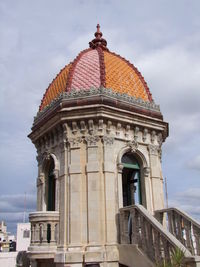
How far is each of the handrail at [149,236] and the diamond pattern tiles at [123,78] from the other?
5.94 m

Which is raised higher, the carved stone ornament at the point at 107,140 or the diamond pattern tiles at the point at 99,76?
the diamond pattern tiles at the point at 99,76

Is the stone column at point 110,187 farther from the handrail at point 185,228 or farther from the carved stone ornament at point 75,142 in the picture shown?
the handrail at point 185,228

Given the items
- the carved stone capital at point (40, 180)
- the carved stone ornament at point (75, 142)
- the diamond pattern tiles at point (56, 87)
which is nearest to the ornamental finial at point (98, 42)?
the diamond pattern tiles at point (56, 87)

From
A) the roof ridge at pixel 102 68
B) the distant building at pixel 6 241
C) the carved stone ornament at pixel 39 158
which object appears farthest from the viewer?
the distant building at pixel 6 241

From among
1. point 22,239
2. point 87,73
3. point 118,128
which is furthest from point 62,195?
point 22,239

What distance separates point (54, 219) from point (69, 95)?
5527 millimetres

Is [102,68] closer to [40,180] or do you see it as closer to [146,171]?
[146,171]

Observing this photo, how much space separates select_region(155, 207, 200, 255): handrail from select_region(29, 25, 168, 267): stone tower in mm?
1555

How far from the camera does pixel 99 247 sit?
12570 millimetres

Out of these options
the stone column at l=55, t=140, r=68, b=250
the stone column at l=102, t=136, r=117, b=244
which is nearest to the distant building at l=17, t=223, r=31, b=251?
the stone column at l=55, t=140, r=68, b=250

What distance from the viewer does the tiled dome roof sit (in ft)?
50.7

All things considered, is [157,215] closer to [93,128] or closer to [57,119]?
[93,128]

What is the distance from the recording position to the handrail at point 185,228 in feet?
38.4

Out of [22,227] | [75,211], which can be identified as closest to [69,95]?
[75,211]
